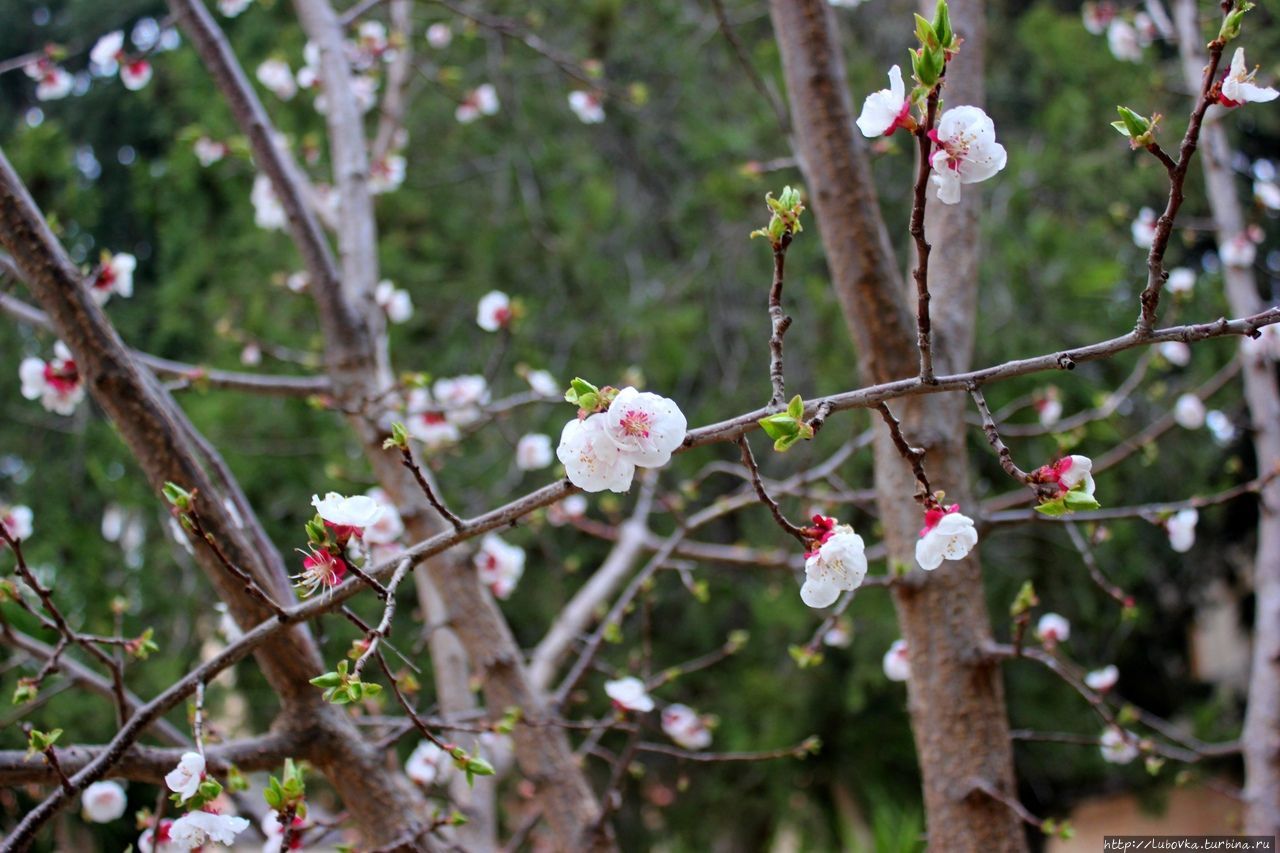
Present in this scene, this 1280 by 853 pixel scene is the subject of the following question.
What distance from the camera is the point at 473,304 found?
14.6 feet

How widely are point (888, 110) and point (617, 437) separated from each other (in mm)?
345

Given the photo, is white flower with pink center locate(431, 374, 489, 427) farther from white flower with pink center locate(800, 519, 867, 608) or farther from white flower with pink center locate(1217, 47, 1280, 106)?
white flower with pink center locate(1217, 47, 1280, 106)

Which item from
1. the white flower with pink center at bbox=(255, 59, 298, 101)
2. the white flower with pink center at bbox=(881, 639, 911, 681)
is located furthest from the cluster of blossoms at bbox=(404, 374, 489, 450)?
the white flower with pink center at bbox=(255, 59, 298, 101)

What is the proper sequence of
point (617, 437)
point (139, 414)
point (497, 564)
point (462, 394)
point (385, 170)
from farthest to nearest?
1. point (385, 170)
2. point (462, 394)
3. point (497, 564)
4. point (139, 414)
5. point (617, 437)

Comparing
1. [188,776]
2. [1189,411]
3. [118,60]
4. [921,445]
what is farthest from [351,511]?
[1189,411]

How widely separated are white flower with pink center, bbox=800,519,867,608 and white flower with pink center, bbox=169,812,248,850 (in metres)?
0.61

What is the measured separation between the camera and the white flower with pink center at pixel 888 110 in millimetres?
838

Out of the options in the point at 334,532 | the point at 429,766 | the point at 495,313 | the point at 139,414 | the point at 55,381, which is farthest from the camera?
the point at 495,313

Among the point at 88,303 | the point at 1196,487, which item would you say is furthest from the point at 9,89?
the point at 1196,487

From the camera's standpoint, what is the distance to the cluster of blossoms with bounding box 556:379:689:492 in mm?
822

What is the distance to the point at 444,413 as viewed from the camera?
2209mm

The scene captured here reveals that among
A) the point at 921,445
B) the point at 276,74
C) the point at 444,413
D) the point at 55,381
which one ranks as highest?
the point at 276,74

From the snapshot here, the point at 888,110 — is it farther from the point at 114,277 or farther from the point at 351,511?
the point at 114,277

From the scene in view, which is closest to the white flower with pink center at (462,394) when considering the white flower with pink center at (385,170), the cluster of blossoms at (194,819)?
the white flower with pink center at (385,170)
